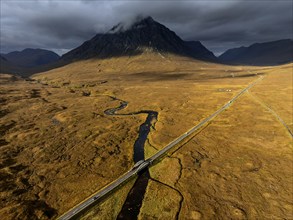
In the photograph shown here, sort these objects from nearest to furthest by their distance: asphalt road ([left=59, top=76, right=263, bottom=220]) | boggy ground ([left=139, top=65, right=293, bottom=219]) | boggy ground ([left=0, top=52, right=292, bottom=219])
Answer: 1. asphalt road ([left=59, top=76, right=263, bottom=220])
2. boggy ground ([left=139, top=65, right=293, bottom=219])
3. boggy ground ([left=0, top=52, right=292, bottom=219])

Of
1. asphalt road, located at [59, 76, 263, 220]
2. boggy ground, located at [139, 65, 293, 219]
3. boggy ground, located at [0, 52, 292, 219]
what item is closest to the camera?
asphalt road, located at [59, 76, 263, 220]

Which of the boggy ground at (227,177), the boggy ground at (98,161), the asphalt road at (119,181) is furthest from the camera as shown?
the boggy ground at (98,161)

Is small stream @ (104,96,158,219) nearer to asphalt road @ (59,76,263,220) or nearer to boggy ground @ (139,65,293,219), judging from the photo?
boggy ground @ (139,65,293,219)

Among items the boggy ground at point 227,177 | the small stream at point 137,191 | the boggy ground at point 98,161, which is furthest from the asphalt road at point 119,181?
the boggy ground at point 227,177

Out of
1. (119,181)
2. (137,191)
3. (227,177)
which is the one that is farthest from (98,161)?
(227,177)

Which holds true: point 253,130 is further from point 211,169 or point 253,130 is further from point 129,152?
point 129,152

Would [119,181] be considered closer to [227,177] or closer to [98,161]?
[98,161]

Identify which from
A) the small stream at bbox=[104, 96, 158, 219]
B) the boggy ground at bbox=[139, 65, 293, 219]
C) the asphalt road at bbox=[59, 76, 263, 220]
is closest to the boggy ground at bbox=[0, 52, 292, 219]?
the boggy ground at bbox=[139, 65, 293, 219]

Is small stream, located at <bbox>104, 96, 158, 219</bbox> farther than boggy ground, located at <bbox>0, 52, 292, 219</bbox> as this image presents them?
No

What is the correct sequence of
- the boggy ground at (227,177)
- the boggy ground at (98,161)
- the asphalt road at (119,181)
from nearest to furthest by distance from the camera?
1. the asphalt road at (119,181)
2. the boggy ground at (227,177)
3. the boggy ground at (98,161)

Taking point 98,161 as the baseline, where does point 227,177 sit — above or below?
above

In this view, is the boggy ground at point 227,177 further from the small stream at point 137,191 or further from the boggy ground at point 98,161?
the small stream at point 137,191

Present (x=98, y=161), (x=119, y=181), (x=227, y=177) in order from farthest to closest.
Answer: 1. (x=98, y=161)
2. (x=227, y=177)
3. (x=119, y=181)
